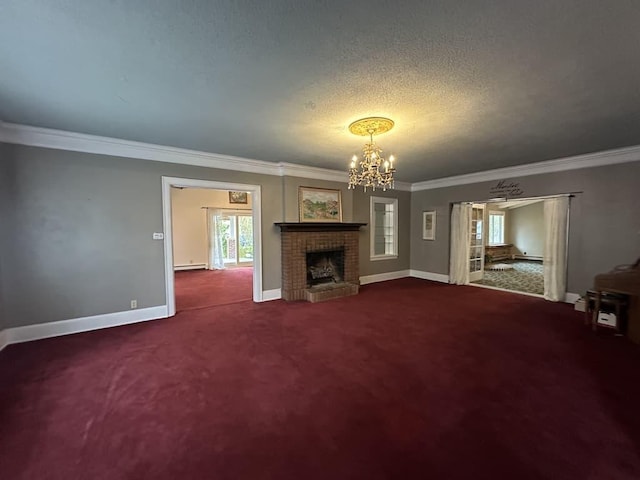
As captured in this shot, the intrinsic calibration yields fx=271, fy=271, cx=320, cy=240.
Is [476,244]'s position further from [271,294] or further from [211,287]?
[211,287]

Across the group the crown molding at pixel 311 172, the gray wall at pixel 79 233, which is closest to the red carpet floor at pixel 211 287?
the gray wall at pixel 79 233

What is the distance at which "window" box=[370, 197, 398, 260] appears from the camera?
683cm

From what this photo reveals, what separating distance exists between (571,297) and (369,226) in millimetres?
3941

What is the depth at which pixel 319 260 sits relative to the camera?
5.77 metres

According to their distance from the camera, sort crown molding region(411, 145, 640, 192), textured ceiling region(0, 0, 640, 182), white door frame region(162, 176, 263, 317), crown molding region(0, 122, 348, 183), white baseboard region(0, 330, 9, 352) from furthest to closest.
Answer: crown molding region(411, 145, 640, 192)
white door frame region(162, 176, 263, 317)
crown molding region(0, 122, 348, 183)
white baseboard region(0, 330, 9, 352)
textured ceiling region(0, 0, 640, 182)

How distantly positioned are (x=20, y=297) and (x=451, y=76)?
16.8 ft

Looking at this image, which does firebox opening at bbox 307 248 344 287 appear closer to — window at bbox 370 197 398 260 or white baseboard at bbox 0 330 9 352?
window at bbox 370 197 398 260

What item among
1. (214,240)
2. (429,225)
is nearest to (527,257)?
(429,225)

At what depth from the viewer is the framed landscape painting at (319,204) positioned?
532 cm

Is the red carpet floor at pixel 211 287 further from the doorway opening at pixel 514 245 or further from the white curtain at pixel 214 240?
the doorway opening at pixel 514 245

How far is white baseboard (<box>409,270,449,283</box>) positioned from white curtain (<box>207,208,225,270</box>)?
6.08 meters

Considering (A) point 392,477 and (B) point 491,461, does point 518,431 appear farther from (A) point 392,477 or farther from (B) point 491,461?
(A) point 392,477

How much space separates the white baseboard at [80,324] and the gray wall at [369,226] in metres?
4.23

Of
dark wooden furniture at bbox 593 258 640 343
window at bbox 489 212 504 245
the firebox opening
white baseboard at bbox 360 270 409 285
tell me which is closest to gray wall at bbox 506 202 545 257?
window at bbox 489 212 504 245
